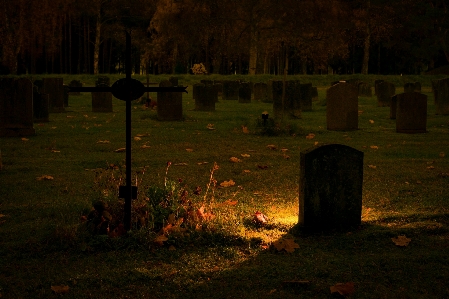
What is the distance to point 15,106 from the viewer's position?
46.9 feet

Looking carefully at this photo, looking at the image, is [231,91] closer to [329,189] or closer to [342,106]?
[342,106]

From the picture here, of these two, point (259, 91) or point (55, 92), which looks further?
point (259, 91)

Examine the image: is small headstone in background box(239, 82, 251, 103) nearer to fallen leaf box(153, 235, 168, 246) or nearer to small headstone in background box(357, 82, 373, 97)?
small headstone in background box(357, 82, 373, 97)

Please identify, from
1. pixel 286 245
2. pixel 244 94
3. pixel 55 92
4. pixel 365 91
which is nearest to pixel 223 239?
pixel 286 245

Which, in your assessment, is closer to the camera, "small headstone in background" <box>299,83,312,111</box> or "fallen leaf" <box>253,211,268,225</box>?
"fallen leaf" <box>253,211,268,225</box>

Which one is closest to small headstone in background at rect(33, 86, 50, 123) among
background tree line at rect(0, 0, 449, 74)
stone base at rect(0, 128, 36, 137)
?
stone base at rect(0, 128, 36, 137)

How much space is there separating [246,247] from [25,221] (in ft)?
7.79

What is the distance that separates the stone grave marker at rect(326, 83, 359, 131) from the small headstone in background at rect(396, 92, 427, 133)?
1172mm

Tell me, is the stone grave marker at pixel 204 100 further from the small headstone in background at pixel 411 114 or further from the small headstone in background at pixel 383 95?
the small headstone in background at pixel 411 114

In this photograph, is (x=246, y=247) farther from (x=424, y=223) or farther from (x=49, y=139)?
(x=49, y=139)

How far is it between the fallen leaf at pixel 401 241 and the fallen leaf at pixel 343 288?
118 cm

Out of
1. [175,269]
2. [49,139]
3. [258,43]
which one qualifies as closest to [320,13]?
[258,43]

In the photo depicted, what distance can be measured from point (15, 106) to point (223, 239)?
985 centimetres

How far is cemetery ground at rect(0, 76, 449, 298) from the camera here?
184 inches
